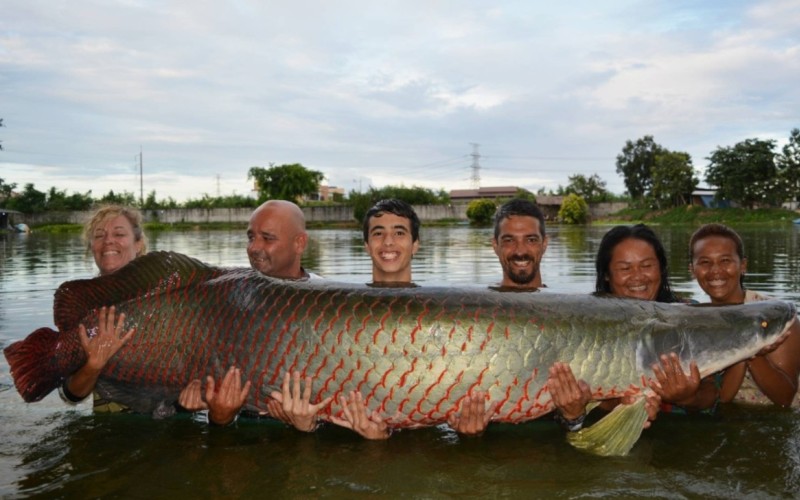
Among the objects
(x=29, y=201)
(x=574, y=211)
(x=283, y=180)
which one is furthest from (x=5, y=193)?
(x=574, y=211)

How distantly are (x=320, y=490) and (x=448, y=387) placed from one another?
3.16 ft

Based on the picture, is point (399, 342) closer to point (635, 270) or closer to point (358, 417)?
point (358, 417)

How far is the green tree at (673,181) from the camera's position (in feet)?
200

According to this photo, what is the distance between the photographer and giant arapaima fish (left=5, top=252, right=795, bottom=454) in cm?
356

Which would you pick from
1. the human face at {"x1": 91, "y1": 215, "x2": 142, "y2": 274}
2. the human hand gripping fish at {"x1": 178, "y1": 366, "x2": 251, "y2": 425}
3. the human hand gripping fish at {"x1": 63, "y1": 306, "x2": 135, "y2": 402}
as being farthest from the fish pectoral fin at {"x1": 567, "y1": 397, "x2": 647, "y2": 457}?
the human face at {"x1": 91, "y1": 215, "x2": 142, "y2": 274}

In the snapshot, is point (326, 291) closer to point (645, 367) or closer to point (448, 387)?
point (448, 387)

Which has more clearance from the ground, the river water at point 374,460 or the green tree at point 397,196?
the green tree at point 397,196

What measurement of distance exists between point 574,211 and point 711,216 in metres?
11.8

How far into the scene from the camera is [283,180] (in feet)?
253

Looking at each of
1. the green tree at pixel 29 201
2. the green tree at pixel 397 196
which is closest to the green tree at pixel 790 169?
the green tree at pixel 397 196

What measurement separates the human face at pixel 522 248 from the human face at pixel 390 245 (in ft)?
2.77

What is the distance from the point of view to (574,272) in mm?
15008

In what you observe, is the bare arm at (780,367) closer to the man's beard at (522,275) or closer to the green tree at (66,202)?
the man's beard at (522,275)

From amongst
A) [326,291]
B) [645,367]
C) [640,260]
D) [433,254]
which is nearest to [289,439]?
[326,291]
